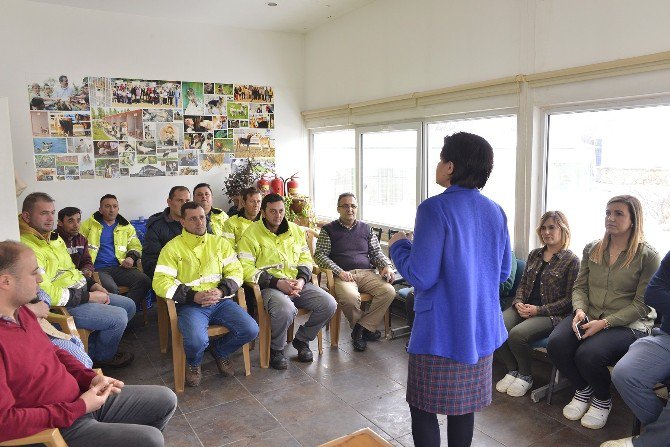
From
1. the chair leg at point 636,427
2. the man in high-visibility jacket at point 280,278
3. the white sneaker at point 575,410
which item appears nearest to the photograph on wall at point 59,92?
the man in high-visibility jacket at point 280,278

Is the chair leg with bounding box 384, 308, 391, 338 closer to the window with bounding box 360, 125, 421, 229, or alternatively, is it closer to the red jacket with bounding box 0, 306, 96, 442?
the window with bounding box 360, 125, 421, 229

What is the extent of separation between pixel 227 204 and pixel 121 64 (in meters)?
1.92

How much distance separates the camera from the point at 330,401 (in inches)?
123

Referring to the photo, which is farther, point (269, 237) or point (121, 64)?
point (121, 64)

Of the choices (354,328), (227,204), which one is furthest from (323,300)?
(227,204)

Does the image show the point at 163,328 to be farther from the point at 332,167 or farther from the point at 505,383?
the point at 332,167

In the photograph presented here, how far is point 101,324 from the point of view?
3.35 m

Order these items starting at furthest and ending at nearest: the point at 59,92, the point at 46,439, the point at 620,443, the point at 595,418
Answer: the point at 59,92 → the point at 595,418 → the point at 620,443 → the point at 46,439

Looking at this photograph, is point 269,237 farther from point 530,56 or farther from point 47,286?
point 530,56

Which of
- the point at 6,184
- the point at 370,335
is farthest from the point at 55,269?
the point at 370,335

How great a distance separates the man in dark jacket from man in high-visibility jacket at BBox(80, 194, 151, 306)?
18 centimetres

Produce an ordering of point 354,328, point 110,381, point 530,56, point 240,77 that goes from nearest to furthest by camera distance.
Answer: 1. point 110,381
2. point 530,56
3. point 354,328
4. point 240,77

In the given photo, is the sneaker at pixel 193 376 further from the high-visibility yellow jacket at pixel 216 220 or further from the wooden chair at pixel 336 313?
the high-visibility yellow jacket at pixel 216 220

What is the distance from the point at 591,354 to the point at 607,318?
0.24 metres
